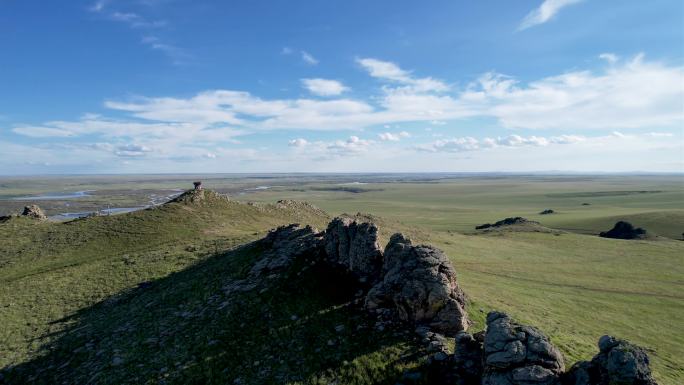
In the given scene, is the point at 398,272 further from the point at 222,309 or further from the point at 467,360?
the point at 222,309

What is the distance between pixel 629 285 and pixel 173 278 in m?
53.5

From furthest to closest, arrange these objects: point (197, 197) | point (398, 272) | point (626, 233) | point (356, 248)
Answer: point (626, 233) < point (197, 197) < point (356, 248) < point (398, 272)

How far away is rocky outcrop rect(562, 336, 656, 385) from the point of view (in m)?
13.6

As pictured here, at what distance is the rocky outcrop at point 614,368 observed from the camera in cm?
1355

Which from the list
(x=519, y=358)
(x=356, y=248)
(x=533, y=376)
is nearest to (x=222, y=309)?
(x=356, y=248)

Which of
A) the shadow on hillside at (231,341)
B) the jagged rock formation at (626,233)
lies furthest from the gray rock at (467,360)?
the jagged rock formation at (626,233)

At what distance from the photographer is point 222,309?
28125 mm

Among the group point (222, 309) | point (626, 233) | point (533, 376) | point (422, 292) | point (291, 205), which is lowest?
point (626, 233)

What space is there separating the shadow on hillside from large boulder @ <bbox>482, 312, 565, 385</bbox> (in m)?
4.24

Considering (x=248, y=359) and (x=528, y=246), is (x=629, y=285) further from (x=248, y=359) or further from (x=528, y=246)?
(x=248, y=359)

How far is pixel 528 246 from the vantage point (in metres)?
73.8

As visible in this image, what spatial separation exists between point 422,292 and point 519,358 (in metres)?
6.79

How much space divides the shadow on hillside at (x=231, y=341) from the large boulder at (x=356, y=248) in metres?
1.67

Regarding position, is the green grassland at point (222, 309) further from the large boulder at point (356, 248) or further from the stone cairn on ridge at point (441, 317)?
the large boulder at point (356, 248)
